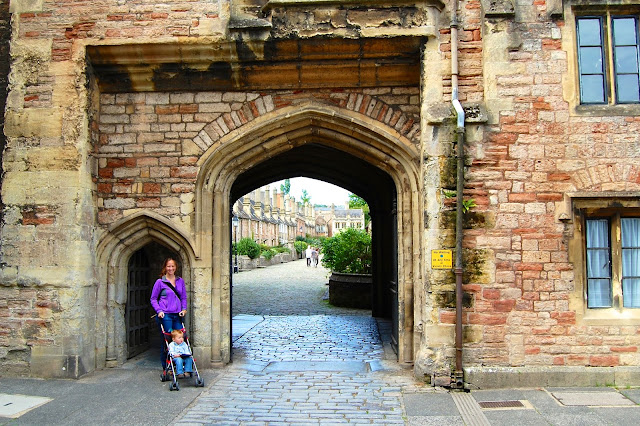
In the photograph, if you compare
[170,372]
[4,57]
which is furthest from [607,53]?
[4,57]

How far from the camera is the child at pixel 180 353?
20.1ft

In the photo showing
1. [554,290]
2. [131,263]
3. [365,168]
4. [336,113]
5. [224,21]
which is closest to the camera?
[554,290]

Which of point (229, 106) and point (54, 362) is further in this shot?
point (229, 106)

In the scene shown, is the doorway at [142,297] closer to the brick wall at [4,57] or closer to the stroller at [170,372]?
the stroller at [170,372]

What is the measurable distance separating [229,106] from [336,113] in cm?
150

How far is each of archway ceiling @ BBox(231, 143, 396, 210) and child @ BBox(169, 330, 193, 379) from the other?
13.6 ft

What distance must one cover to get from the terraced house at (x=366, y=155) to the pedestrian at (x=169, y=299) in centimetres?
35

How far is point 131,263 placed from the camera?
782 cm

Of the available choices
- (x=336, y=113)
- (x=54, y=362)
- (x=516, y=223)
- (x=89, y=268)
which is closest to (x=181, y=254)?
(x=89, y=268)

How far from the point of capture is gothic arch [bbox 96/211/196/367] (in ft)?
22.8

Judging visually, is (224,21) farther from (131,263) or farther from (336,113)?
(131,263)

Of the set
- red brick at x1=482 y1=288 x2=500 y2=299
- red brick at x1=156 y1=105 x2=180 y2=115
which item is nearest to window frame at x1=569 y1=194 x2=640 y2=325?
red brick at x1=482 y1=288 x2=500 y2=299

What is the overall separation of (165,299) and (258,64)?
330 centimetres

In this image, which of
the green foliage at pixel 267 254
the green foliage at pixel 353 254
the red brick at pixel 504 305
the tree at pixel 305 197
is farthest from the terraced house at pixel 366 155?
the tree at pixel 305 197
